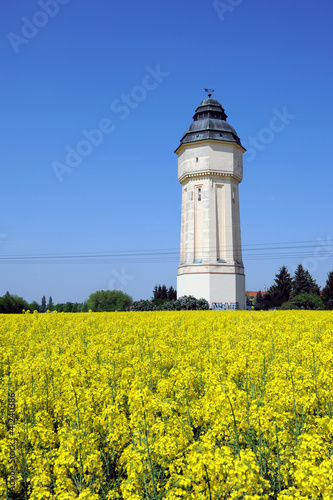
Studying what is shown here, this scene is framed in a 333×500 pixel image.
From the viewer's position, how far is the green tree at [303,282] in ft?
219

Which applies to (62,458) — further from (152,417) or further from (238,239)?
(238,239)

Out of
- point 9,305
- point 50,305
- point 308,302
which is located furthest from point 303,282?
point 50,305

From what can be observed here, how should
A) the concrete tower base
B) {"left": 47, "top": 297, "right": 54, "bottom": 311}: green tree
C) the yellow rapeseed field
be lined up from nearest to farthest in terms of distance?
the yellow rapeseed field < the concrete tower base < {"left": 47, "top": 297, "right": 54, "bottom": 311}: green tree

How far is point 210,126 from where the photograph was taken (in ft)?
176

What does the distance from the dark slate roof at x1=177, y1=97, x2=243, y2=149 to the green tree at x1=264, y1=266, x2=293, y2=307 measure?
2902cm

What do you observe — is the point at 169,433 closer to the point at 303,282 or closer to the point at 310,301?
the point at 310,301

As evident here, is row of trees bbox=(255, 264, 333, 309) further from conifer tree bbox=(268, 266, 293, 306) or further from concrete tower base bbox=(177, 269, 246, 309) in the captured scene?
concrete tower base bbox=(177, 269, 246, 309)

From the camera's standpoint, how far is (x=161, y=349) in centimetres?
910

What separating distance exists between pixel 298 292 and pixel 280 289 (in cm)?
529

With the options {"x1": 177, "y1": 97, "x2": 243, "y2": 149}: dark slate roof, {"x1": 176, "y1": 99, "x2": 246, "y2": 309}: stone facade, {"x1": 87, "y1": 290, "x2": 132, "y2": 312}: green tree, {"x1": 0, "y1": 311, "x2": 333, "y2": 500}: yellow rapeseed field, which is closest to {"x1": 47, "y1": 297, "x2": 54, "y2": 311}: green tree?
{"x1": 87, "y1": 290, "x2": 132, "y2": 312}: green tree

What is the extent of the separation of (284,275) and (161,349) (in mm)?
67149

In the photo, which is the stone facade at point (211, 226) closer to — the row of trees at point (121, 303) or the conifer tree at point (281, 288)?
the row of trees at point (121, 303)

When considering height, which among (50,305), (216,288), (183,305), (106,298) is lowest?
(183,305)

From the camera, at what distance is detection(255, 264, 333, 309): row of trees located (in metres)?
56.2
